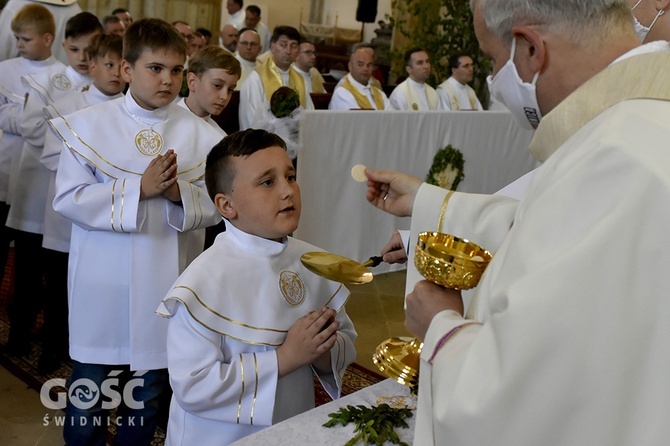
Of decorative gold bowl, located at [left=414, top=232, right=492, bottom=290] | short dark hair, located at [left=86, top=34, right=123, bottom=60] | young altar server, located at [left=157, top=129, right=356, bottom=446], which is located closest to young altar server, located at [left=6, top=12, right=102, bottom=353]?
short dark hair, located at [left=86, top=34, right=123, bottom=60]

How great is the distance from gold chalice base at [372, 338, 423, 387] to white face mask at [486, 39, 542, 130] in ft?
1.79

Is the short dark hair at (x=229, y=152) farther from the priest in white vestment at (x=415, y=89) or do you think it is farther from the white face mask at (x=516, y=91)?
the priest in white vestment at (x=415, y=89)

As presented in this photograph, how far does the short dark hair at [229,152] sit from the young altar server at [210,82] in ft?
3.94

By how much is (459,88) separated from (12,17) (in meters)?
5.22

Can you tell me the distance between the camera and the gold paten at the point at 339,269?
1.87 m

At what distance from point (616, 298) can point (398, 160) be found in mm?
4673

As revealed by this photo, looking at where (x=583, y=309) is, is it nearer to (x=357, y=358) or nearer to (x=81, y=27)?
(x=357, y=358)

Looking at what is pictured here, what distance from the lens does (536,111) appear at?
5.35 ft

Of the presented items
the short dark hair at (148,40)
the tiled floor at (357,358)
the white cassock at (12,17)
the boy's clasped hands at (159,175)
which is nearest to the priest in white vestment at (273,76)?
the white cassock at (12,17)

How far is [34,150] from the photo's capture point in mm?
4133

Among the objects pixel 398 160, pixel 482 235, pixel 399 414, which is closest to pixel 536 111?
pixel 482 235

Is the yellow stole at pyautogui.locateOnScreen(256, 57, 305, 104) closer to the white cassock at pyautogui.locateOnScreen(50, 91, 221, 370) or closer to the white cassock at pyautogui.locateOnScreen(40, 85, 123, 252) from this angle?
the white cassock at pyautogui.locateOnScreen(40, 85, 123, 252)

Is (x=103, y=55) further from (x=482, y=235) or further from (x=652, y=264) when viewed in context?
(x=652, y=264)

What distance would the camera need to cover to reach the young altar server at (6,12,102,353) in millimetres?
3961
